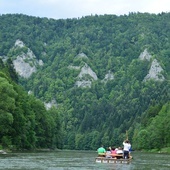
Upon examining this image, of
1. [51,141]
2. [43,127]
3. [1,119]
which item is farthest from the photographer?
[51,141]

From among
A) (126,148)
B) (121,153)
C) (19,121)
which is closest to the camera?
(126,148)

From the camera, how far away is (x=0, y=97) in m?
93.2

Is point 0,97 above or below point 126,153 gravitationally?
above

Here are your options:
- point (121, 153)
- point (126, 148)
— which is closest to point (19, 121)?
point (121, 153)

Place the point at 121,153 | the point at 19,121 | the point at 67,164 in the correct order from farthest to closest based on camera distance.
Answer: the point at 19,121, the point at 121,153, the point at 67,164

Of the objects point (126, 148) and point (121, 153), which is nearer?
point (126, 148)

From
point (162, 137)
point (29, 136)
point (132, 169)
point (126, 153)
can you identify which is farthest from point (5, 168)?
point (162, 137)

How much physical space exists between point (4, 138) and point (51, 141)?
160ft

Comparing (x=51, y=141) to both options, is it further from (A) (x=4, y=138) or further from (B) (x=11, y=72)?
(A) (x=4, y=138)

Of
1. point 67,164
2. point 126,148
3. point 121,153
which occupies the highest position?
point 126,148

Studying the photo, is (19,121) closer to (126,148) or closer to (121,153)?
(121,153)

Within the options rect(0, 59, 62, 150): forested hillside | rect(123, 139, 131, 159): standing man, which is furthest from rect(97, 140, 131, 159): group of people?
rect(0, 59, 62, 150): forested hillside

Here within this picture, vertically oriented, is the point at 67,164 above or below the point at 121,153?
below

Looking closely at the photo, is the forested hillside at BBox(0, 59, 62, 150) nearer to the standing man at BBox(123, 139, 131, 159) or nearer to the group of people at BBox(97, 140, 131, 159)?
the group of people at BBox(97, 140, 131, 159)
